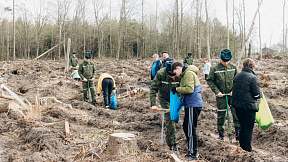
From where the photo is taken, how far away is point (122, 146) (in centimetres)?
407

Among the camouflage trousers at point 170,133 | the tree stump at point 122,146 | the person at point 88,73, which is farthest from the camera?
the person at point 88,73

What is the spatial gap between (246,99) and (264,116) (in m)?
0.67

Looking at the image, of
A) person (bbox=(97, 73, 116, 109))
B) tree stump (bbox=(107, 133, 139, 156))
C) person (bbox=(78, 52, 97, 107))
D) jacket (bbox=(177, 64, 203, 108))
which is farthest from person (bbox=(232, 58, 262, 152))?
person (bbox=(78, 52, 97, 107))

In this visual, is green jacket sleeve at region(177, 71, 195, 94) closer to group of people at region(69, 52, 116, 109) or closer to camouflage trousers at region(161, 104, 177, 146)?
camouflage trousers at region(161, 104, 177, 146)

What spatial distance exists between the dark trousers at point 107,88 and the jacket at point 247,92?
15.7 feet

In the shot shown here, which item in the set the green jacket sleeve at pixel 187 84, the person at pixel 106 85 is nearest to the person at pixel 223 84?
the green jacket sleeve at pixel 187 84

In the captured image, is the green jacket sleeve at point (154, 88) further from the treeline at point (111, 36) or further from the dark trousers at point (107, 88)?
the treeline at point (111, 36)

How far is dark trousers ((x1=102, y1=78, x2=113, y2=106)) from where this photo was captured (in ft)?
27.1

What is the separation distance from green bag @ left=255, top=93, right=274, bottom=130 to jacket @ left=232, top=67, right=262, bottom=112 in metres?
0.40

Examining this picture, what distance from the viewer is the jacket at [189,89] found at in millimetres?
4121

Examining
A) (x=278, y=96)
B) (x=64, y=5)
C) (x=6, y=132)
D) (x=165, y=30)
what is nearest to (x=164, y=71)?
(x=6, y=132)

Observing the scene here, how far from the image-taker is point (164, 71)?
489 centimetres

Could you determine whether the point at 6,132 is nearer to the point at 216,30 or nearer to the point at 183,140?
the point at 183,140

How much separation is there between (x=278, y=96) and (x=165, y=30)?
34090 millimetres
